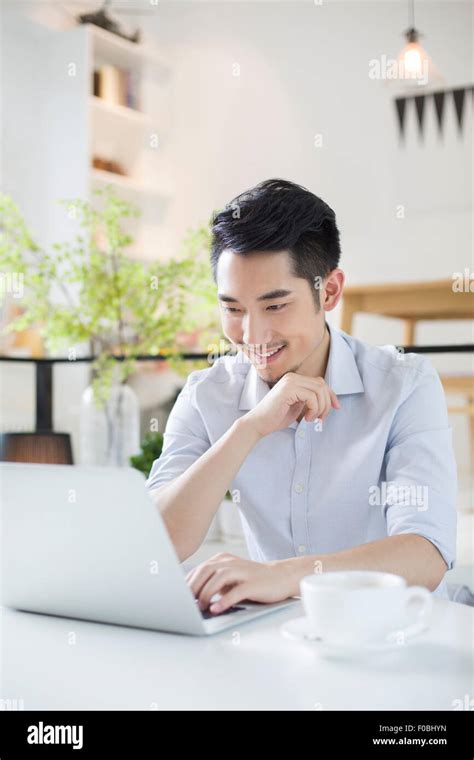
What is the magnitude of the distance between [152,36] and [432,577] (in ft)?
16.8

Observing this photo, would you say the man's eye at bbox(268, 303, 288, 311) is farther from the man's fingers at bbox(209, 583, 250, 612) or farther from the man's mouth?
the man's fingers at bbox(209, 583, 250, 612)

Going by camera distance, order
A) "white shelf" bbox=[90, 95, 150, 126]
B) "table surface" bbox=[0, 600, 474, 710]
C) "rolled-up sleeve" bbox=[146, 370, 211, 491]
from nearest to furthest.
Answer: "table surface" bbox=[0, 600, 474, 710], "rolled-up sleeve" bbox=[146, 370, 211, 491], "white shelf" bbox=[90, 95, 150, 126]

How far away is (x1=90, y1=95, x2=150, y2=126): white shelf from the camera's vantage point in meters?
4.72

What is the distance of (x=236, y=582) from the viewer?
2.76 ft

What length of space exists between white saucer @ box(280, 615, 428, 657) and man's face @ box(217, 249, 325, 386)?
23.9 inches

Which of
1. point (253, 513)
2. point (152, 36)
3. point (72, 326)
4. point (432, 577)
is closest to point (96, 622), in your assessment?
point (432, 577)

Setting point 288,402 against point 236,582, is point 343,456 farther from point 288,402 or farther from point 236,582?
point 236,582

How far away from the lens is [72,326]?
2602mm

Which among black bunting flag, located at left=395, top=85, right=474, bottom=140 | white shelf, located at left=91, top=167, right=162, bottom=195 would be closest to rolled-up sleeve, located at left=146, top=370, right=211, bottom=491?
white shelf, located at left=91, top=167, right=162, bottom=195

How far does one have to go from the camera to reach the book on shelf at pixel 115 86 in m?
4.79

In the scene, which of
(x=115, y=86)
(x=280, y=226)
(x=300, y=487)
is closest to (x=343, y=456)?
(x=300, y=487)

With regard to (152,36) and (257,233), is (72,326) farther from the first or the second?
(152,36)

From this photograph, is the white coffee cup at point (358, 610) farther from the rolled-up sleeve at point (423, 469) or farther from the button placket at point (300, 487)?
the button placket at point (300, 487)

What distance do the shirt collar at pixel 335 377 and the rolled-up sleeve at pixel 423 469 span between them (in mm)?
89
